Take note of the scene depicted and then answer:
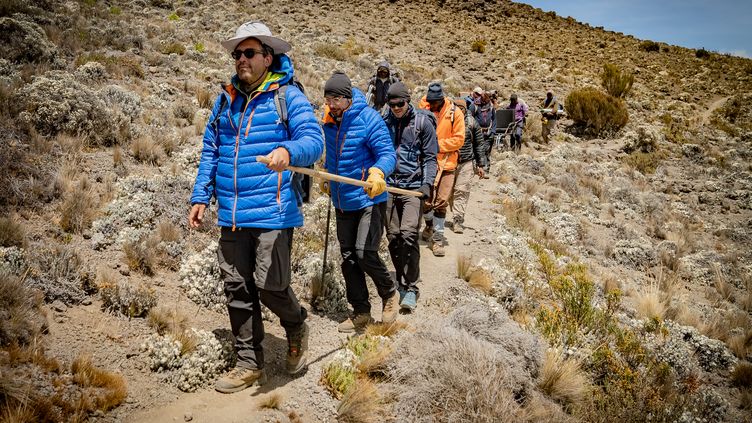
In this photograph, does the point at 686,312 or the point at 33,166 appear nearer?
the point at 33,166

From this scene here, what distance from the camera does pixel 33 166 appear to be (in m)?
5.64

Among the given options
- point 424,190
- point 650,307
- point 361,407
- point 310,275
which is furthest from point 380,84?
point 361,407

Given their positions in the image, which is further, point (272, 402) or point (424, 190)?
point (424, 190)

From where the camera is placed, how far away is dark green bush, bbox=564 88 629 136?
1979 centimetres

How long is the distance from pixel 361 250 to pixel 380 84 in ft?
15.6

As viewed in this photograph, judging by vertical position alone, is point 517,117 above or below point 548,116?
below

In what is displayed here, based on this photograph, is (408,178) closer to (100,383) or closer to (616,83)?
(100,383)

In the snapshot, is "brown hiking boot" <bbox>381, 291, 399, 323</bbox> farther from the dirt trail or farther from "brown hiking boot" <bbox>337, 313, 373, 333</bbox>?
the dirt trail

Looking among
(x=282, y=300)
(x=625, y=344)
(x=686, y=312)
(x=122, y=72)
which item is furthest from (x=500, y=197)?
(x=122, y=72)

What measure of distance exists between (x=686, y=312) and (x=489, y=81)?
19516 millimetres

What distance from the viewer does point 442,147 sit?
6691 millimetres

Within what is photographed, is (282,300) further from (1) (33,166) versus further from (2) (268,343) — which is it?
(1) (33,166)

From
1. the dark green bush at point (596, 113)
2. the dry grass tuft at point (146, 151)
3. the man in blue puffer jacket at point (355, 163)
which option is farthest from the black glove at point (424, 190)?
the dark green bush at point (596, 113)

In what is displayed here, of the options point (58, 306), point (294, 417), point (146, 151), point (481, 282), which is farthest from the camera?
point (146, 151)
